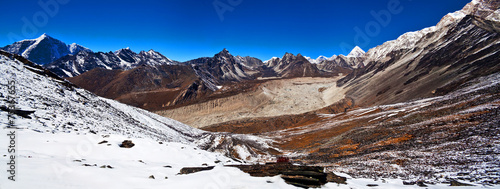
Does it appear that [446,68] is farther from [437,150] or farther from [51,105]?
[51,105]

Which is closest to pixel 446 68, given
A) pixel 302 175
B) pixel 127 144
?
pixel 302 175

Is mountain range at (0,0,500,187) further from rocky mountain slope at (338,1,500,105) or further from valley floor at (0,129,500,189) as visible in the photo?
valley floor at (0,129,500,189)

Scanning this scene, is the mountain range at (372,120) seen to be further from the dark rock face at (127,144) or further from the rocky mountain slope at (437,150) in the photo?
the dark rock face at (127,144)

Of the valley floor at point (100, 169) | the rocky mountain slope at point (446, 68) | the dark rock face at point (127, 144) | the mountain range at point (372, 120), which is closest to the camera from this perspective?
the valley floor at point (100, 169)

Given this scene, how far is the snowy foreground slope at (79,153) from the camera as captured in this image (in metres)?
7.86

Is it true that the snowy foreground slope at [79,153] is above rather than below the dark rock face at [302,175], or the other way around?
above

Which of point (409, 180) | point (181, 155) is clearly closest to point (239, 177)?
point (181, 155)

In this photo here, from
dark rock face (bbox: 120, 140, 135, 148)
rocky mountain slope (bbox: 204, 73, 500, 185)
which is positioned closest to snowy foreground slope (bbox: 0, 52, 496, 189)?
dark rock face (bbox: 120, 140, 135, 148)

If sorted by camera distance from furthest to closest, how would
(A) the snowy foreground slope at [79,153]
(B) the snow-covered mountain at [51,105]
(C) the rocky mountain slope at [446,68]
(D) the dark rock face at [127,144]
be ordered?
(C) the rocky mountain slope at [446,68] < (B) the snow-covered mountain at [51,105] < (D) the dark rock face at [127,144] < (A) the snowy foreground slope at [79,153]

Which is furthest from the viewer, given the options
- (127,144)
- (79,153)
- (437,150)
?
(437,150)

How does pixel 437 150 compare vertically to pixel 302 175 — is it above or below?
below

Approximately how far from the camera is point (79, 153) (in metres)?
12.2

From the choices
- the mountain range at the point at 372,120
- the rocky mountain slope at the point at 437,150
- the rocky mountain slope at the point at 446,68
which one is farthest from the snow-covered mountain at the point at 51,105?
the rocky mountain slope at the point at 446,68

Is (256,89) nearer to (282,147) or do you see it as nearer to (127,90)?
(282,147)
